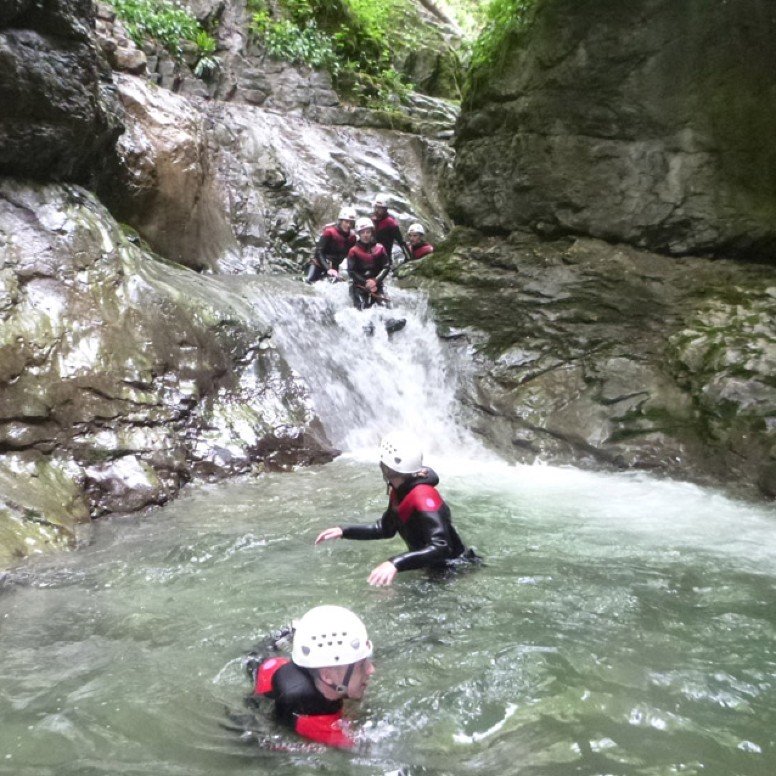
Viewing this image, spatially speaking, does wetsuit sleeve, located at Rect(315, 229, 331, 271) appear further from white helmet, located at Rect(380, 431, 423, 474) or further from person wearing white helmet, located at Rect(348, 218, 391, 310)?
white helmet, located at Rect(380, 431, 423, 474)

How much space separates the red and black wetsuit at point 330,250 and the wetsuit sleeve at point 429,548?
7.51 metres

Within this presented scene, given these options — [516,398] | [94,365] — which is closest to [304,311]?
[516,398]

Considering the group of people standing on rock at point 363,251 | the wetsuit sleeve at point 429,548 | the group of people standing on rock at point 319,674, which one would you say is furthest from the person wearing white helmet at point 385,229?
the group of people standing on rock at point 319,674

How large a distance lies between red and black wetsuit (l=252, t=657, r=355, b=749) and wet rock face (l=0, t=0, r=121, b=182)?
18.9 feet

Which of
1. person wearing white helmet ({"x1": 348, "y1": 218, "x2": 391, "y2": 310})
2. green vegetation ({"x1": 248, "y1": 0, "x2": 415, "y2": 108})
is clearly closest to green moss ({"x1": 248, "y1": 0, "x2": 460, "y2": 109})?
green vegetation ({"x1": 248, "y1": 0, "x2": 415, "y2": 108})

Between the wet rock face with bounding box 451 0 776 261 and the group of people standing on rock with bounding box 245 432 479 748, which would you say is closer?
the group of people standing on rock with bounding box 245 432 479 748

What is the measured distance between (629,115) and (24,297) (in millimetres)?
6939

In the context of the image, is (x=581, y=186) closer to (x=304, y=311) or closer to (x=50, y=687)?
(x=304, y=311)

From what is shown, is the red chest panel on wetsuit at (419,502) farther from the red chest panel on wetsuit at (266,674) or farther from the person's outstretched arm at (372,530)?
the red chest panel on wetsuit at (266,674)

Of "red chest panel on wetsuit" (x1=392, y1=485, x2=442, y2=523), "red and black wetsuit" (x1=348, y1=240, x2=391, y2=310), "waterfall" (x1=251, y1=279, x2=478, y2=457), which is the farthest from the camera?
"red and black wetsuit" (x1=348, y1=240, x2=391, y2=310)

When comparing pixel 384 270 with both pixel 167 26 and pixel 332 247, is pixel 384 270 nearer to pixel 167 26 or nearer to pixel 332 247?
pixel 332 247

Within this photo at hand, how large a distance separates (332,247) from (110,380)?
220 inches

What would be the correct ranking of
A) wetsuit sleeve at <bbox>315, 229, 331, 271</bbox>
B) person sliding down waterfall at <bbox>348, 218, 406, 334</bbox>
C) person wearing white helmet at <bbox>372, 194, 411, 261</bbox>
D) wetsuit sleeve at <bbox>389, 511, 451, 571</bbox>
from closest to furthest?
1. wetsuit sleeve at <bbox>389, 511, 451, 571</bbox>
2. person sliding down waterfall at <bbox>348, 218, 406, 334</bbox>
3. wetsuit sleeve at <bbox>315, 229, 331, 271</bbox>
4. person wearing white helmet at <bbox>372, 194, 411, 261</bbox>

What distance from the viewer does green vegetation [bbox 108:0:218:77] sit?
1270cm
